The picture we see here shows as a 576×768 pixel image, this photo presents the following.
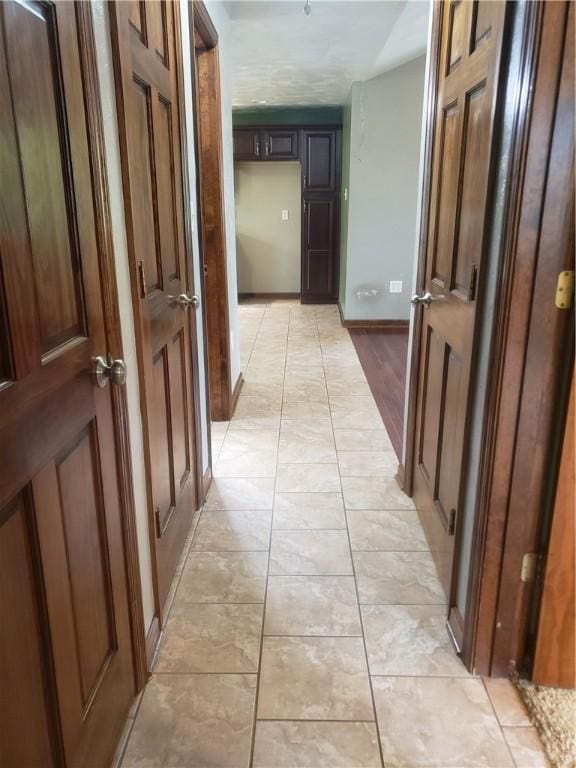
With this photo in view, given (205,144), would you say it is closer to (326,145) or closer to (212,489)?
(212,489)

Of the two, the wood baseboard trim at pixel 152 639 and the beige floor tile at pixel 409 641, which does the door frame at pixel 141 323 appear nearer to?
the wood baseboard trim at pixel 152 639

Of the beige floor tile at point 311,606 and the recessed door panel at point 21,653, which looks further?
the beige floor tile at point 311,606

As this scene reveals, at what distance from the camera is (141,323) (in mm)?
1494

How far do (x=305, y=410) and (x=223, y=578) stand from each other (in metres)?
1.72

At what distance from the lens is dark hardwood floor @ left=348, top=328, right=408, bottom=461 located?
3.41m

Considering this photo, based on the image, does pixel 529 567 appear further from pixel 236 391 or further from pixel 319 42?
pixel 319 42

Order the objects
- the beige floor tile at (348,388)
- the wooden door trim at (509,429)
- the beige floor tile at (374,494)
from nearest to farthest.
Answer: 1. the wooden door trim at (509,429)
2. the beige floor tile at (374,494)
3. the beige floor tile at (348,388)

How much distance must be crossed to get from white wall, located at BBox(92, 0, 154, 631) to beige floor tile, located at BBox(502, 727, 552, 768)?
0.99 meters

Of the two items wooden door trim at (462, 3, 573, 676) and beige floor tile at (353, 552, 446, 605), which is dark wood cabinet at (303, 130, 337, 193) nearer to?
beige floor tile at (353, 552, 446, 605)

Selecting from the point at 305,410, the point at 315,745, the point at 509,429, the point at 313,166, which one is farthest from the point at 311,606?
the point at 313,166

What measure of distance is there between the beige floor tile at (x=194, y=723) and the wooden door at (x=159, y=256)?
0.29m

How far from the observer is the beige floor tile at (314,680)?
1.43 metres

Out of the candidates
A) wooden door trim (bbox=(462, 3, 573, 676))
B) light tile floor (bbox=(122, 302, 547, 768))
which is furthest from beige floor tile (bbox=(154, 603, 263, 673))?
wooden door trim (bbox=(462, 3, 573, 676))

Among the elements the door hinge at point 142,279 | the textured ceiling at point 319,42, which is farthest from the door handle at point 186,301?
the textured ceiling at point 319,42
